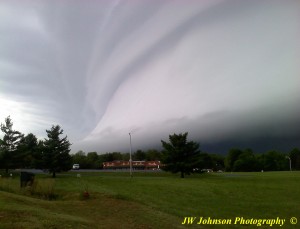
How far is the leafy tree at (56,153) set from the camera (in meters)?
45.2

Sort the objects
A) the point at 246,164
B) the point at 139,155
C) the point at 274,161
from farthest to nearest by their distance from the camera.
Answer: the point at 274,161
the point at 139,155
the point at 246,164

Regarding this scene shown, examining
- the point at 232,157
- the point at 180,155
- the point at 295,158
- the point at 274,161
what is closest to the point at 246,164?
the point at 274,161

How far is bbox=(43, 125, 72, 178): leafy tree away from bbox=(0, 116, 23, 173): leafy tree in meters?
3.73

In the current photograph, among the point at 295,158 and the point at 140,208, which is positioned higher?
the point at 295,158

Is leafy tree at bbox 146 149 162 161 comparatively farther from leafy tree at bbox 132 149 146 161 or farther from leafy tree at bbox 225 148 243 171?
leafy tree at bbox 225 148 243 171

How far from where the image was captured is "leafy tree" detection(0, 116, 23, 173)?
1761 inches

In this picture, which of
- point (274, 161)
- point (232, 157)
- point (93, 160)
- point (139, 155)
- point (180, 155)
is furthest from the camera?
point (232, 157)

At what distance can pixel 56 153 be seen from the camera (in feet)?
150

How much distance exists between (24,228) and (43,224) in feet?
2.89

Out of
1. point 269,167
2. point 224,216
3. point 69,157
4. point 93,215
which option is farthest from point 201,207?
point 269,167

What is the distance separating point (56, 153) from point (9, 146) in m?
6.12

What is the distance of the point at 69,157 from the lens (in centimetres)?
4647

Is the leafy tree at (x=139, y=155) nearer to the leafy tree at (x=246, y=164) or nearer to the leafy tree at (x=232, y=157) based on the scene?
the leafy tree at (x=246, y=164)

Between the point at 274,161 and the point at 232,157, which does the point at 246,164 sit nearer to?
the point at 274,161
